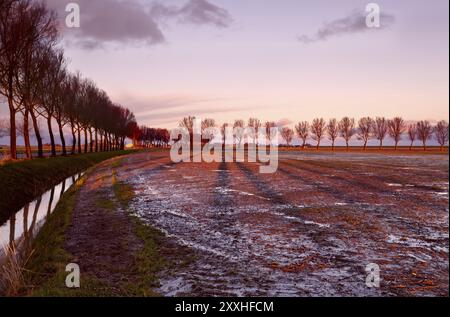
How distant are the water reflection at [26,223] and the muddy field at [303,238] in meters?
4.11

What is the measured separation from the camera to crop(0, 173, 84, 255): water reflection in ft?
41.9

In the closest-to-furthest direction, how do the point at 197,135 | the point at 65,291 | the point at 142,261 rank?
the point at 65,291, the point at 142,261, the point at 197,135

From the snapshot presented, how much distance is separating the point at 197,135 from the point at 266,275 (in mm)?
146337

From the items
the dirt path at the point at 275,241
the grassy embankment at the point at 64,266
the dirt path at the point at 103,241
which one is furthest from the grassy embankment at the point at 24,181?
the grassy embankment at the point at 64,266

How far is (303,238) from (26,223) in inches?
465

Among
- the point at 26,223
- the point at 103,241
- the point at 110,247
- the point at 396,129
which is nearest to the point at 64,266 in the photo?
the point at 110,247

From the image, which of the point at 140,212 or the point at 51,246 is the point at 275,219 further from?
the point at 51,246

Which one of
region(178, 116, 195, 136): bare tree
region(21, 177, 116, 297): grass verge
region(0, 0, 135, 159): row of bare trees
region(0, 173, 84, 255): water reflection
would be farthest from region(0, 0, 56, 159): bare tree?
region(178, 116, 195, 136): bare tree

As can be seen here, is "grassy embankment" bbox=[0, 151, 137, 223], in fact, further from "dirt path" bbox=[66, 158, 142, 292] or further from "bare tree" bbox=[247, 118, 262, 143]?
"bare tree" bbox=[247, 118, 262, 143]

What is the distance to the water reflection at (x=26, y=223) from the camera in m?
12.8

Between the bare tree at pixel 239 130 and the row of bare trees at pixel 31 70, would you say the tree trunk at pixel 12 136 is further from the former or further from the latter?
the bare tree at pixel 239 130

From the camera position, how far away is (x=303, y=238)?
11367 millimetres

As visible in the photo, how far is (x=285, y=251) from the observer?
400 inches

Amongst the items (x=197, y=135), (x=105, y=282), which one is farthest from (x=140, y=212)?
(x=197, y=135)
